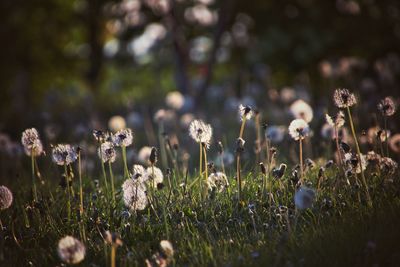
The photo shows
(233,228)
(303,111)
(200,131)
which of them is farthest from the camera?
(303,111)

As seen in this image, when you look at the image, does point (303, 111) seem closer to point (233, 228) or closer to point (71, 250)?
point (233, 228)

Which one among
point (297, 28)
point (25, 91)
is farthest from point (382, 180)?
point (25, 91)

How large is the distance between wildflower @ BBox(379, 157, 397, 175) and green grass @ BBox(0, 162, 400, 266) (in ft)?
0.25

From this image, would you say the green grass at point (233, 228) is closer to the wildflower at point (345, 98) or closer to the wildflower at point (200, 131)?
the wildflower at point (200, 131)

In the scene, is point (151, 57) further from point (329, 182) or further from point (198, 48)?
point (329, 182)

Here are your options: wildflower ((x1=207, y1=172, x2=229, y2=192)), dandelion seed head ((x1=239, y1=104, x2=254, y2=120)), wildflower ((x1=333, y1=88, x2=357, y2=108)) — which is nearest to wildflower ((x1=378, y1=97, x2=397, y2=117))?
wildflower ((x1=333, y1=88, x2=357, y2=108))

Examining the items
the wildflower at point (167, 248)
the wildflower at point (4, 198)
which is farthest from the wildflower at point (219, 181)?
the wildflower at point (4, 198)

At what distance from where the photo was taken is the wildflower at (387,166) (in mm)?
3638

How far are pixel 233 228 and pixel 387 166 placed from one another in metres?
1.14

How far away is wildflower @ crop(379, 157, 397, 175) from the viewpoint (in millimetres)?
3638

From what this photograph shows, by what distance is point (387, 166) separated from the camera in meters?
3.62

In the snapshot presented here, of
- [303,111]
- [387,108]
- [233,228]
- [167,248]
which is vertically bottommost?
[167,248]

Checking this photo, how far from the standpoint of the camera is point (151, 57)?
46.3 ft

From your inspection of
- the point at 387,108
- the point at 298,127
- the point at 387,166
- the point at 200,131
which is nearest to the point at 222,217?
the point at 200,131
